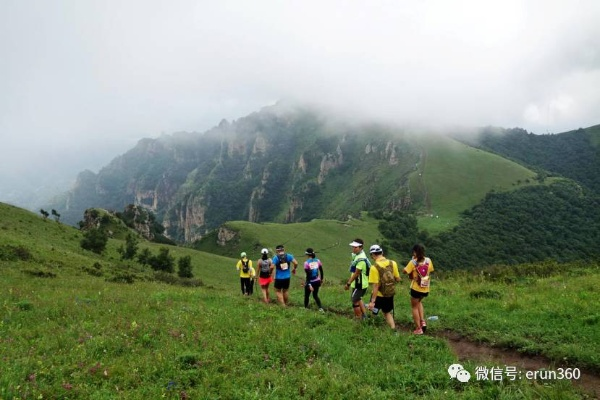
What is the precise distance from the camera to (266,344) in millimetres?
10648

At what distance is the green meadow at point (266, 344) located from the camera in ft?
26.2

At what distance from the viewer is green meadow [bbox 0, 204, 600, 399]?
314 inches

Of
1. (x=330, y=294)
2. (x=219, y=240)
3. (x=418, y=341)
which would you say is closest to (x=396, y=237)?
(x=219, y=240)

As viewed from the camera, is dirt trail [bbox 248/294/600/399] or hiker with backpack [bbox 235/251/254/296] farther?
hiker with backpack [bbox 235/251/254/296]

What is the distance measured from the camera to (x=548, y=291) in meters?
16.8

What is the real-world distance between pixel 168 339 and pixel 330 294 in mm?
12938

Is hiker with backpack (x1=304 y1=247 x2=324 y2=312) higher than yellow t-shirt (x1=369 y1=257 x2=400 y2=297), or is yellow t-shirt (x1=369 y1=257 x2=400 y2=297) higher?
yellow t-shirt (x1=369 y1=257 x2=400 y2=297)

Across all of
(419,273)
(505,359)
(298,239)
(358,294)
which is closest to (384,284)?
(419,273)

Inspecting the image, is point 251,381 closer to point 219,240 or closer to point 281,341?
point 281,341

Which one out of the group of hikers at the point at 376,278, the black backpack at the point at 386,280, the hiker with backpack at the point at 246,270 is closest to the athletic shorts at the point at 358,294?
the group of hikers at the point at 376,278

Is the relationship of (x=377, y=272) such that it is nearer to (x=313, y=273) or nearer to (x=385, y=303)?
(x=385, y=303)

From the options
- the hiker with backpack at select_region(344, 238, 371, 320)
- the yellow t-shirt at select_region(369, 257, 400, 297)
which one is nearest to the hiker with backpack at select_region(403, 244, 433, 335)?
the yellow t-shirt at select_region(369, 257, 400, 297)

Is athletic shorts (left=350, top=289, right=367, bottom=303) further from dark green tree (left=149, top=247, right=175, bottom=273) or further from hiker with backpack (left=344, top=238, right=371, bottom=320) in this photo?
dark green tree (left=149, top=247, right=175, bottom=273)

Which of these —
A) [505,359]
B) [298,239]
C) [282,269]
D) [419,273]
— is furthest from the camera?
[298,239]
